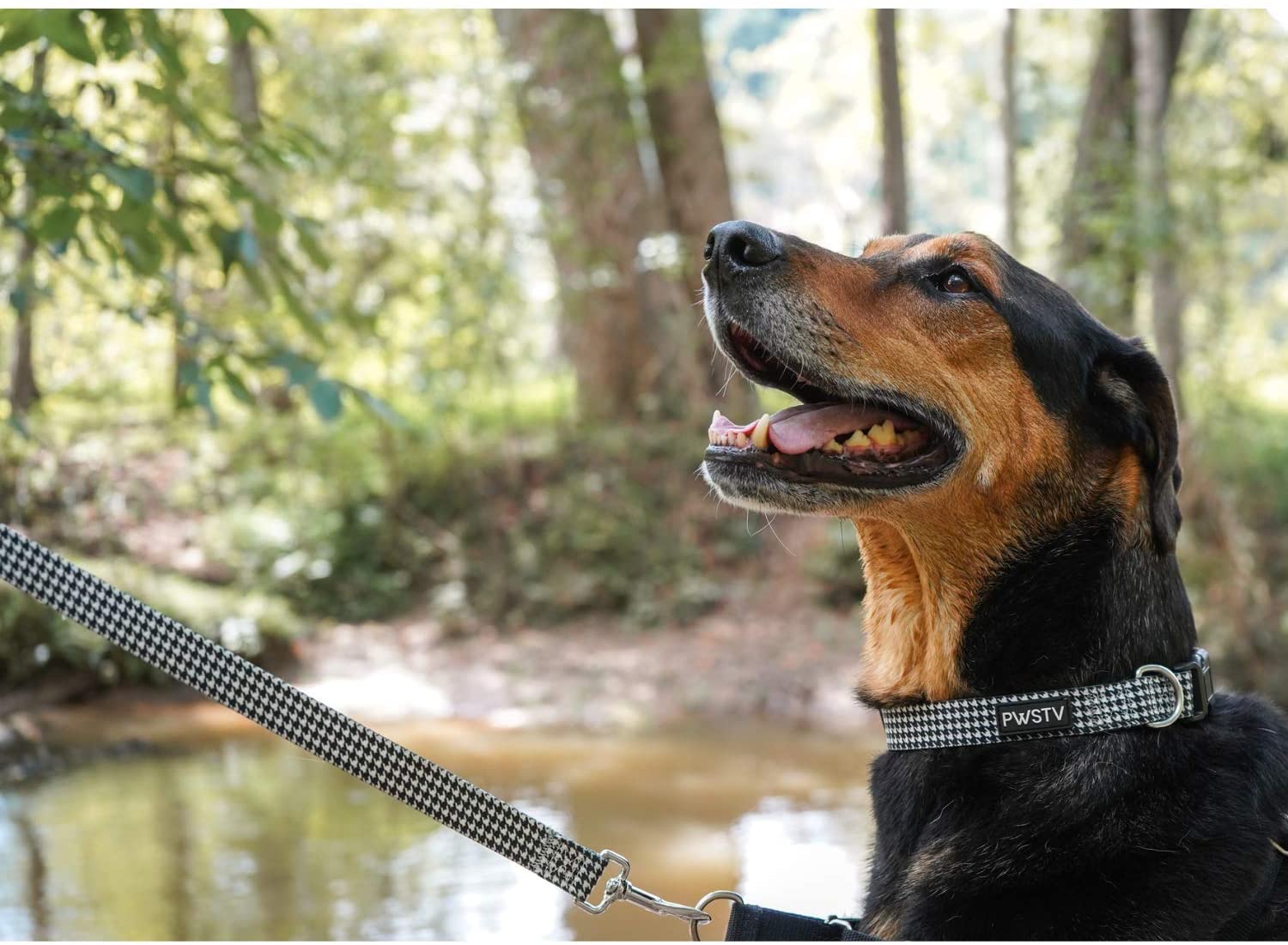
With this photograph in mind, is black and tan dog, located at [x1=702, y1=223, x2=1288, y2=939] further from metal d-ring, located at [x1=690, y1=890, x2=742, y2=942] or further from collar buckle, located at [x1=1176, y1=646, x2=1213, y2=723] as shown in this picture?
metal d-ring, located at [x1=690, y1=890, x2=742, y2=942]

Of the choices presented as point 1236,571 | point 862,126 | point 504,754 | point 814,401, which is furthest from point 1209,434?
point 862,126

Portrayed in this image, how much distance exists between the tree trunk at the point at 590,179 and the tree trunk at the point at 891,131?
8.67 ft

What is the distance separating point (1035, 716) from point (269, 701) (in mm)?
1558

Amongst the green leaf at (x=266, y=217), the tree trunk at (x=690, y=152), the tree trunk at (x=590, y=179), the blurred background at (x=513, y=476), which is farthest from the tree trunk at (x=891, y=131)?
the green leaf at (x=266, y=217)

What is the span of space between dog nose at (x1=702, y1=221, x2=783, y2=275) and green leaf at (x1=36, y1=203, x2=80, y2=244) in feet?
7.63

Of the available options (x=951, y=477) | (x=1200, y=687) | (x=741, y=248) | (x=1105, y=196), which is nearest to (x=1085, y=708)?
(x=1200, y=687)

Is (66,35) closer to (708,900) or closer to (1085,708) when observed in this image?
(708,900)

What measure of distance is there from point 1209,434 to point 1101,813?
10120mm

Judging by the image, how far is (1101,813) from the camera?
7.92ft

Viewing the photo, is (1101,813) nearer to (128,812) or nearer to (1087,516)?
(1087,516)

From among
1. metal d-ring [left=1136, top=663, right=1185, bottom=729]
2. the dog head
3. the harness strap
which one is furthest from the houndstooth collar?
the harness strap

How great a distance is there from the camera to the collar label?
2469 mm

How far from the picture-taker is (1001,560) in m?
2.76

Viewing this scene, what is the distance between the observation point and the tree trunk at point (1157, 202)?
410 inches
